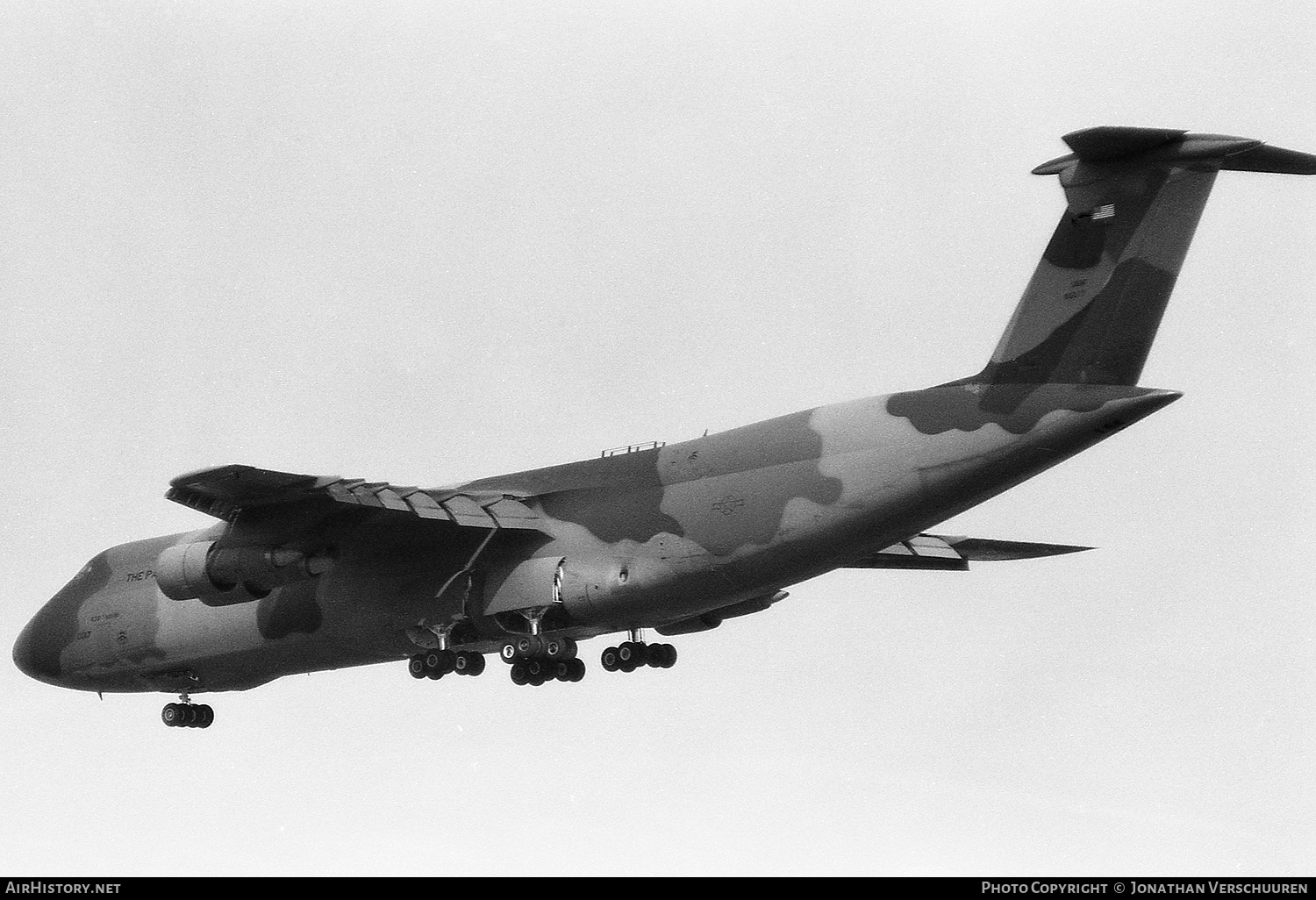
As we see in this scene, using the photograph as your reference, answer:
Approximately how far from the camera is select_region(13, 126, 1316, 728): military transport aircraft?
17.8 metres

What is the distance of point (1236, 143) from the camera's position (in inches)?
680

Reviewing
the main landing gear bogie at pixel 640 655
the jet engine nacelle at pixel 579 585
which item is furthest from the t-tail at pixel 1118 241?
the main landing gear bogie at pixel 640 655

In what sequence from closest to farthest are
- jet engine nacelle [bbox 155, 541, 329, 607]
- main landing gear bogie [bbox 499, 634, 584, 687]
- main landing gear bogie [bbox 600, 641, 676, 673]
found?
jet engine nacelle [bbox 155, 541, 329, 607], main landing gear bogie [bbox 499, 634, 584, 687], main landing gear bogie [bbox 600, 641, 676, 673]

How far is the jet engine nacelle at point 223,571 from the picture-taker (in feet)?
68.6

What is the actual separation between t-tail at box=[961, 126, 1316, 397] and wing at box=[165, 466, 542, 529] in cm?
557

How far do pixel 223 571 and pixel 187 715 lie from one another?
424 centimetres

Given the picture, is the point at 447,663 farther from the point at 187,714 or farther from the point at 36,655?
the point at 36,655

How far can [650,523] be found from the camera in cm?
2031

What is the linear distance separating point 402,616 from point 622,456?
294 cm

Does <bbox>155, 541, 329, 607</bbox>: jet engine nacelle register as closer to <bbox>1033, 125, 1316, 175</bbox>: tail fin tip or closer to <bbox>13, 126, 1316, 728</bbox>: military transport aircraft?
<bbox>13, 126, 1316, 728</bbox>: military transport aircraft

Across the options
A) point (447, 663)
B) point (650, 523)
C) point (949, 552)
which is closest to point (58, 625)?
point (447, 663)

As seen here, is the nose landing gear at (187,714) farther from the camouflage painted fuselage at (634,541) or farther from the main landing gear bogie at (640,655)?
the main landing gear bogie at (640,655)

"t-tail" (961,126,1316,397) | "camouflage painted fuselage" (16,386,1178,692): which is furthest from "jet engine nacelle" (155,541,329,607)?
"t-tail" (961,126,1316,397)
